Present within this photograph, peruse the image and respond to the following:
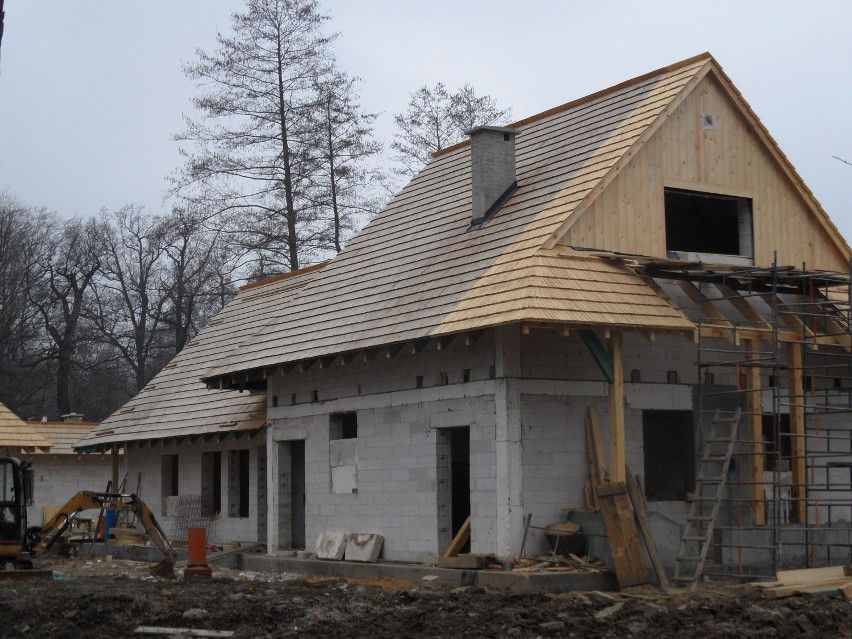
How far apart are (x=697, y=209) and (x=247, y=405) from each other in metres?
10.3

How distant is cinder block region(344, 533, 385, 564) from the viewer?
20297 mm

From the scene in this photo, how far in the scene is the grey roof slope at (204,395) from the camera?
26734 mm

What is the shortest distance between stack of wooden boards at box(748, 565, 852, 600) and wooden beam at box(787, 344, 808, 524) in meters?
2.77

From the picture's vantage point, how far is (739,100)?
799 inches

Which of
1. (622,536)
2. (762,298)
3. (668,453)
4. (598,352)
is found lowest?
(622,536)

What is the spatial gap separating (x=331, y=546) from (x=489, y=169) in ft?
22.7

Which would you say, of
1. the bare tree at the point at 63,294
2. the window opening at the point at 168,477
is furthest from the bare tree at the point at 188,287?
the window opening at the point at 168,477

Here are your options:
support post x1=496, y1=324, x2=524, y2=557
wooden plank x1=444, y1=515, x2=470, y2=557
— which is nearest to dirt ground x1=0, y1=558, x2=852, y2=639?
wooden plank x1=444, y1=515, x2=470, y2=557

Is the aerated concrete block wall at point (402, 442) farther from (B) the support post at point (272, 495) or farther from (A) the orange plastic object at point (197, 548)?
(A) the orange plastic object at point (197, 548)

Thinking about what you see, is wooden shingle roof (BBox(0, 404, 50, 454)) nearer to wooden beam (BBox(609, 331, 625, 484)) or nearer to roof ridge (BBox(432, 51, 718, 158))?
roof ridge (BBox(432, 51, 718, 158))

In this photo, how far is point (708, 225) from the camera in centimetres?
2245

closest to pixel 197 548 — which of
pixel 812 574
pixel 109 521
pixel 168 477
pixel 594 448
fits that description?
pixel 594 448

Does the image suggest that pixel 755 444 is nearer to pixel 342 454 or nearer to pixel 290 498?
pixel 342 454

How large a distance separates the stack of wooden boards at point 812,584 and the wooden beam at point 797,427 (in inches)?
109
